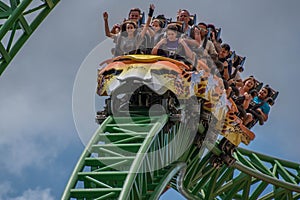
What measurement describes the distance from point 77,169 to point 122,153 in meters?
0.62

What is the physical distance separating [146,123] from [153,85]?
16.3 inches

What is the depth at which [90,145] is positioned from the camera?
770 centimetres

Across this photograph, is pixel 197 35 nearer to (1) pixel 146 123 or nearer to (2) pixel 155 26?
(2) pixel 155 26

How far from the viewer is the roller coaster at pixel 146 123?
24.1ft

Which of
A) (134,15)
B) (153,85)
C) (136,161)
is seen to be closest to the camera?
(136,161)

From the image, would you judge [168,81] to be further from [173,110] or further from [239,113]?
[239,113]

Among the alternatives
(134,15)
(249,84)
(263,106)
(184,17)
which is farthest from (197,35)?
(263,106)

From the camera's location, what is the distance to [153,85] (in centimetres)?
823

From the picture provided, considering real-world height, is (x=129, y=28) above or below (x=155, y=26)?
above

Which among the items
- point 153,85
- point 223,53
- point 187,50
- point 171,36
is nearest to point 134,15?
point 171,36

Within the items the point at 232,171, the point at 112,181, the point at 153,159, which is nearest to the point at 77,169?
the point at 112,181

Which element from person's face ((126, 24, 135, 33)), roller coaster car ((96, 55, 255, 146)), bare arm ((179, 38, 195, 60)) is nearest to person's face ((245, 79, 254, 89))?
roller coaster car ((96, 55, 255, 146))

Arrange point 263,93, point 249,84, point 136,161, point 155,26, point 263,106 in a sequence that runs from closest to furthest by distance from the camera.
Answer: point 136,161, point 155,26, point 249,84, point 263,106, point 263,93

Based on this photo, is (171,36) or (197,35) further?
(197,35)
